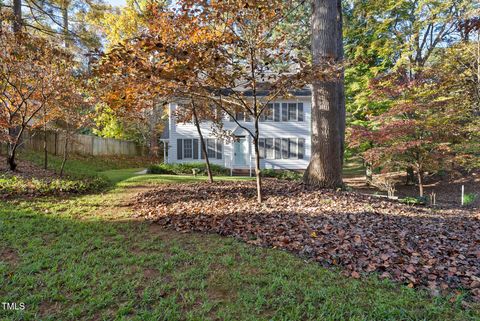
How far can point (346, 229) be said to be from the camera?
4207 millimetres

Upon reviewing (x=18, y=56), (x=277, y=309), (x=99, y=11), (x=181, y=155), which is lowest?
(x=277, y=309)

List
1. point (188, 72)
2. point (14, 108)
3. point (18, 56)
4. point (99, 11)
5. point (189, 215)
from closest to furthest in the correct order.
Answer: point (188, 72), point (189, 215), point (18, 56), point (14, 108), point (99, 11)

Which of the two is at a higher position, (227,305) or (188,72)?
(188,72)

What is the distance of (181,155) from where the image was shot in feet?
59.2

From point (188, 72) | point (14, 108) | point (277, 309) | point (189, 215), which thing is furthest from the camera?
point (14, 108)

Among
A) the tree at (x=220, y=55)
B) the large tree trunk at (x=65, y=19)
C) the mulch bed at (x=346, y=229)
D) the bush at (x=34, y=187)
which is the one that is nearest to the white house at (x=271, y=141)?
the large tree trunk at (x=65, y=19)

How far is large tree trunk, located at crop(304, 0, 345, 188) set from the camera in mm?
6855

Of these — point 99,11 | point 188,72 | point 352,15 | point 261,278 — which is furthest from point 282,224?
point 352,15

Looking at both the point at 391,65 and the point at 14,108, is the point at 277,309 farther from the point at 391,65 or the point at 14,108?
the point at 391,65

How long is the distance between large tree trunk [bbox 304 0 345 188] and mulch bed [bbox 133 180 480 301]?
72 cm

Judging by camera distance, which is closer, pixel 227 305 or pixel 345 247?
pixel 227 305

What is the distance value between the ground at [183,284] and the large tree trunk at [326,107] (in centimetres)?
396

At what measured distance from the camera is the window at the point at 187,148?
18062mm

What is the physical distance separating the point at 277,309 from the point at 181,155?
16.3m
